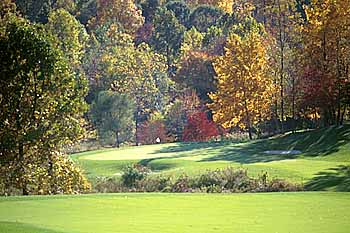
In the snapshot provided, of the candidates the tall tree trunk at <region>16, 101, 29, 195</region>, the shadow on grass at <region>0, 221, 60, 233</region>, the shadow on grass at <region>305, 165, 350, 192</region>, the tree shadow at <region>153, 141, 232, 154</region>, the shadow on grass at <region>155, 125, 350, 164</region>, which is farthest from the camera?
Result: the tree shadow at <region>153, 141, 232, 154</region>

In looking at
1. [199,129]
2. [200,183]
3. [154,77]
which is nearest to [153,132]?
[199,129]

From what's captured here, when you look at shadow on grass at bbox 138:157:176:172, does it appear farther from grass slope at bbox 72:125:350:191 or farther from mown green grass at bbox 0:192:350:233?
mown green grass at bbox 0:192:350:233

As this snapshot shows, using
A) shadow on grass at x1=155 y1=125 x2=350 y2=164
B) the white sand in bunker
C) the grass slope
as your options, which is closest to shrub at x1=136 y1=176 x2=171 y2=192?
the grass slope

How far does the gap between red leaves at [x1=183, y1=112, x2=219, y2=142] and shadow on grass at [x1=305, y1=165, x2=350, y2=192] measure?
25.8 metres

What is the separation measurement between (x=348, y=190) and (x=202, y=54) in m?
41.5

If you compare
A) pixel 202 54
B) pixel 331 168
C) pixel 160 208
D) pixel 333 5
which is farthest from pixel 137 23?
pixel 160 208

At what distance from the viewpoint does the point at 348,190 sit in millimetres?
28750

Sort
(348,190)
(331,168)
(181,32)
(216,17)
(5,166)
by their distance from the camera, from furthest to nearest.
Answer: (216,17) < (181,32) < (331,168) < (5,166) < (348,190)

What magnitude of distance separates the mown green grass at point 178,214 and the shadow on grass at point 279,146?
16637mm

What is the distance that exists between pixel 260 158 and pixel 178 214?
915 inches

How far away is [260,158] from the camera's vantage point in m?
41.7

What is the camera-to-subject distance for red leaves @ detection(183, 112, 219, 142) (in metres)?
59.5

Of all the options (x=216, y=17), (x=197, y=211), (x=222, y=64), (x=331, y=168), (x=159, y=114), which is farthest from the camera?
(x=216, y=17)

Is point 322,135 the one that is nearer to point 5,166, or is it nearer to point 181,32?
point 5,166
